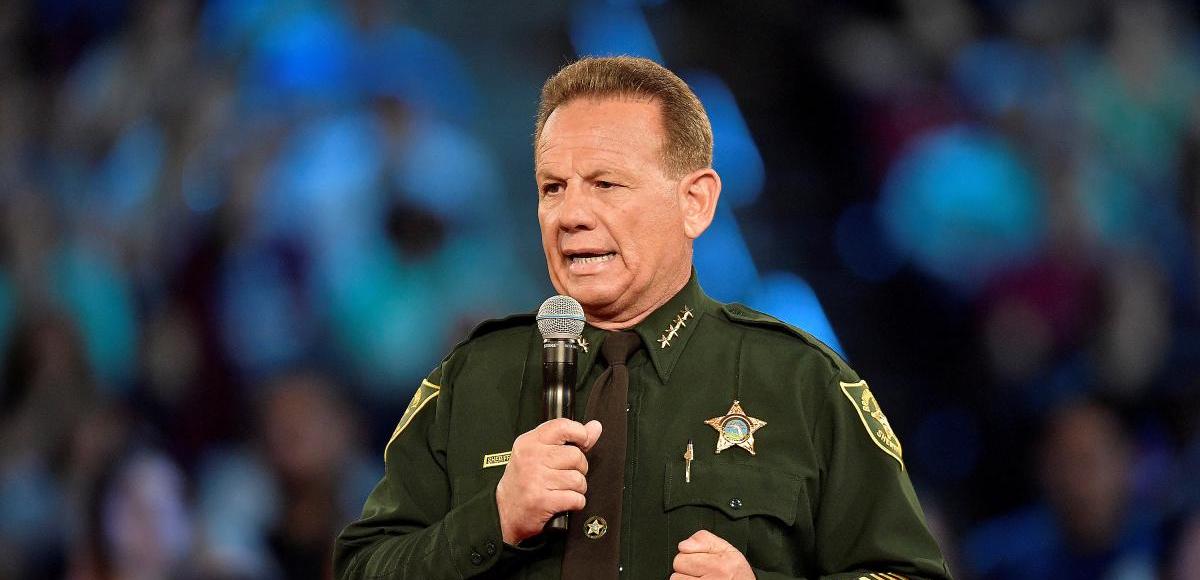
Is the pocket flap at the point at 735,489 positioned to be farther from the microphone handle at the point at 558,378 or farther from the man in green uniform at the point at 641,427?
the microphone handle at the point at 558,378

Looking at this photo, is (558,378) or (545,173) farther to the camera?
(545,173)

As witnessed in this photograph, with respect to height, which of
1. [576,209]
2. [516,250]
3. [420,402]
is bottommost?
[420,402]

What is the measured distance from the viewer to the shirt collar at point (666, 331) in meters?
1.79

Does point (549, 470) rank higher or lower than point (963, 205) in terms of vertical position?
lower

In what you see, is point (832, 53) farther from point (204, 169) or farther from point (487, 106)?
point (204, 169)

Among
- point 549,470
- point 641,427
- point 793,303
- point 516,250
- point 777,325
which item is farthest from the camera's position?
point 516,250

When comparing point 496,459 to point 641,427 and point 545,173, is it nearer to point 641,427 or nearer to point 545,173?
point 641,427

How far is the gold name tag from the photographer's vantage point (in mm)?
1710

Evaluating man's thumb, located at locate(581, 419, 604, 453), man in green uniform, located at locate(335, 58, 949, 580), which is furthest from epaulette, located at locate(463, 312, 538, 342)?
man's thumb, located at locate(581, 419, 604, 453)

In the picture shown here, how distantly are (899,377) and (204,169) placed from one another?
225 centimetres

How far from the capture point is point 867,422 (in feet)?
5.65

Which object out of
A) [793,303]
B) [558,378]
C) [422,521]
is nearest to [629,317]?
[558,378]

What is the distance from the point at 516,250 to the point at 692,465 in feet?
7.26

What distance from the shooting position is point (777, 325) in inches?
72.2
